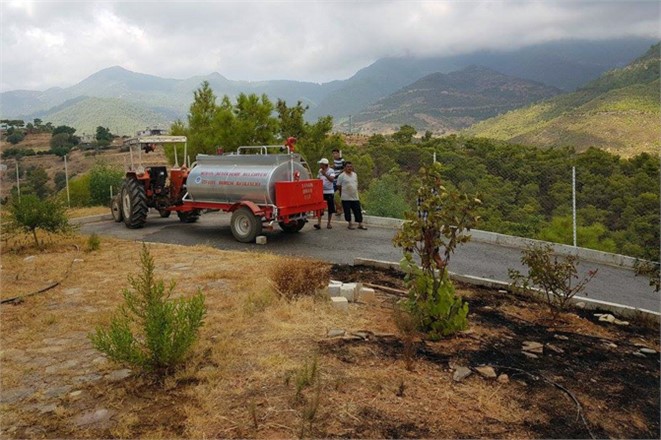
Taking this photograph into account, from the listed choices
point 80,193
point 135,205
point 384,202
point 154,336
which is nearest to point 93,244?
point 135,205

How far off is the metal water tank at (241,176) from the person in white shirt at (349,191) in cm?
87

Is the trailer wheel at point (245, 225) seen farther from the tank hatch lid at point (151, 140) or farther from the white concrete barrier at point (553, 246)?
the white concrete barrier at point (553, 246)

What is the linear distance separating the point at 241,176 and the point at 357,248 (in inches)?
124

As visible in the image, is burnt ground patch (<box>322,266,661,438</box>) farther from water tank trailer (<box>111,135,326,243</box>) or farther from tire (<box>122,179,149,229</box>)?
tire (<box>122,179,149,229</box>)

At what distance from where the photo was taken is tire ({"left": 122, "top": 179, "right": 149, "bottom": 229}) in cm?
1352

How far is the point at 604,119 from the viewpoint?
54.2 m

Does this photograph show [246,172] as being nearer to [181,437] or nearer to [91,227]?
[91,227]

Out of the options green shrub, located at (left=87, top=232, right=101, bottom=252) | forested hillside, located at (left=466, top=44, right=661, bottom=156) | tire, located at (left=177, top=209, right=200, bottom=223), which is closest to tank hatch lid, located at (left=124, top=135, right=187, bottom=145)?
tire, located at (left=177, top=209, right=200, bottom=223)

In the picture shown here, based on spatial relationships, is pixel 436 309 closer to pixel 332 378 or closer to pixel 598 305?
pixel 332 378

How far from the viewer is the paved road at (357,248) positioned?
830cm

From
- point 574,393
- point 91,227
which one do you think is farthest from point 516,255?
point 91,227

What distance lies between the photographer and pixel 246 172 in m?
11.5

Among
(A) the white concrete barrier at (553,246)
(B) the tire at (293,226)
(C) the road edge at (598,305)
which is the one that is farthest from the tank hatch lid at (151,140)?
(C) the road edge at (598,305)

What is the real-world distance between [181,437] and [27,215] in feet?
27.8
